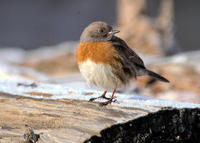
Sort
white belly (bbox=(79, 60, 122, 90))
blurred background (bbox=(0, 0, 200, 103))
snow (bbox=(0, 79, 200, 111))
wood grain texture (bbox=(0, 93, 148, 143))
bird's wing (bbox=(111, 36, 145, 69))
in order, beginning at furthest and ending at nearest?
blurred background (bbox=(0, 0, 200, 103)) → bird's wing (bbox=(111, 36, 145, 69)) → white belly (bbox=(79, 60, 122, 90)) → snow (bbox=(0, 79, 200, 111)) → wood grain texture (bbox=(0, 93, 148, 143))

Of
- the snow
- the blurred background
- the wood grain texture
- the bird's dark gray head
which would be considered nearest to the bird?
the bird's dark gray head

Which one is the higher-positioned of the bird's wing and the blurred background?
the blurred background

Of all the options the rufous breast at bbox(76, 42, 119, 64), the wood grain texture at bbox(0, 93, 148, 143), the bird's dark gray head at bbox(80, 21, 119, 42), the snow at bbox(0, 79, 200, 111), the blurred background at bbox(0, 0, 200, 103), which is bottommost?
the wood grain texture at bbox(0, 93, 148, 143)

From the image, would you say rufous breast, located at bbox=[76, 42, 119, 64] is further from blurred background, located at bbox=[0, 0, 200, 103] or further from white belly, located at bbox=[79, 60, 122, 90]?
blurred background, located at bbox=[0, 0, 200, 103]

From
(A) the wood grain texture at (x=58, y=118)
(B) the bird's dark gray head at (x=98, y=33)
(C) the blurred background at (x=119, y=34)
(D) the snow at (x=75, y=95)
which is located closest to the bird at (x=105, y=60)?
(B) the bird's dark gray head at (x=98, y=33)

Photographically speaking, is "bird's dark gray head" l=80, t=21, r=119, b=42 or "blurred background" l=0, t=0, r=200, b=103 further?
"blurred background" l=0, t=0, r=200, b=103

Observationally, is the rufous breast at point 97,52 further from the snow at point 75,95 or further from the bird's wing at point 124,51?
the snow at point 75,95

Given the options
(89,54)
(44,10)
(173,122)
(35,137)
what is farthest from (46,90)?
(44,10)

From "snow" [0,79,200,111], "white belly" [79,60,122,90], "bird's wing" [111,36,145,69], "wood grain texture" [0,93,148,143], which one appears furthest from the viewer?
"bird's wing" [111,36,145,69]
